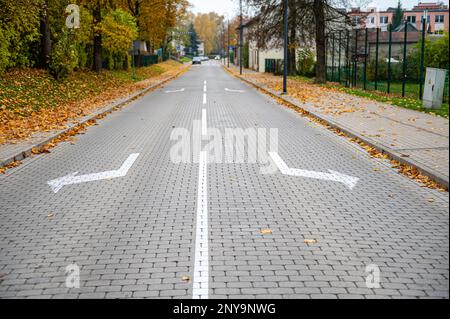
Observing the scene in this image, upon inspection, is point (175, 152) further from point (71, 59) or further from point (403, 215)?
point (71, 59)

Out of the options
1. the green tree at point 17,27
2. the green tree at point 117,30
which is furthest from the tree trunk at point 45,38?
the green tree at point 117,30

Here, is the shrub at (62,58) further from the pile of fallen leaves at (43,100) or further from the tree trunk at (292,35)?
the tree trunk at (292,35)

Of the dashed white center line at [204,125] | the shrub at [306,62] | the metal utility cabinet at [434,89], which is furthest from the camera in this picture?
the shrub at [306,62]

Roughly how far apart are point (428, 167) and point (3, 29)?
1972 centimetres

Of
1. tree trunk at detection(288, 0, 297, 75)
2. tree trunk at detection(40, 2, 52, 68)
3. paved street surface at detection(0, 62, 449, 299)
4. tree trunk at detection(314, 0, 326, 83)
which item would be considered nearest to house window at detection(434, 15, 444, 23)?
tree trunk at detection(288, 0, 297, 75)

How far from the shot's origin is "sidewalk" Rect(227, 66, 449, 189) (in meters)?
9.27

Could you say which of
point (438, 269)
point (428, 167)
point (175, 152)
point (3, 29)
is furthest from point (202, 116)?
point (438, 269)

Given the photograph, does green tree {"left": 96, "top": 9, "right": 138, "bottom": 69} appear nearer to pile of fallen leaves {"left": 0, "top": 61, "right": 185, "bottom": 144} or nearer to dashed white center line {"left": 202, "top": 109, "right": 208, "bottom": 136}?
pile of fallen leaves {"left": 0, "top": 61, "right": 185, "bottom": 144}

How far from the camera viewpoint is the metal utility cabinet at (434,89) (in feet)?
52.7

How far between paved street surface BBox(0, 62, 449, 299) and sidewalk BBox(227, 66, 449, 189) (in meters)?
0.60

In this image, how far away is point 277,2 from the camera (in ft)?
117

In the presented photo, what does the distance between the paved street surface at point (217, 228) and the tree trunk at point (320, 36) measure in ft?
73.1

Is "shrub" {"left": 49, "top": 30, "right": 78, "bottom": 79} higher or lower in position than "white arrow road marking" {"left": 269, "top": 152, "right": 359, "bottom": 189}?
higher
